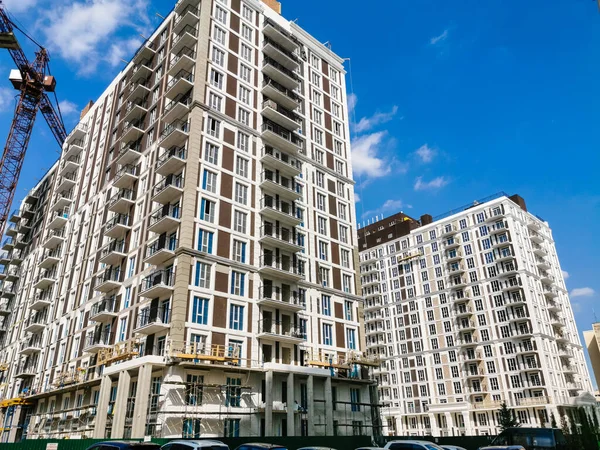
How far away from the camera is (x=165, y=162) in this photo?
147 feet

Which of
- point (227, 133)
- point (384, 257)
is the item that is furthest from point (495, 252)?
point (227, 133)

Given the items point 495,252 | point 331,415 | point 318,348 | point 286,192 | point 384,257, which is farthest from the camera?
point 384,257

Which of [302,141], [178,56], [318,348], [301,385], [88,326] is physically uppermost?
[178,56]

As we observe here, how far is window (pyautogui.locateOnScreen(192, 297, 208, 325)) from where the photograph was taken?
38562 mm

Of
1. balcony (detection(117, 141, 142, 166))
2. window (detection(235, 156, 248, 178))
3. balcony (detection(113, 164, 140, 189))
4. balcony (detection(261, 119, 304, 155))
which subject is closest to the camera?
window (detection(235, 156, 248, 178))

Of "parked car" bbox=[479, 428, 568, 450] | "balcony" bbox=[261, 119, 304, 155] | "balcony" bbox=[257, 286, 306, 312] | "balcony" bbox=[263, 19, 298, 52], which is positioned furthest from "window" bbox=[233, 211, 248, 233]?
"parked car" bbox=[479, 428, 568, 450]

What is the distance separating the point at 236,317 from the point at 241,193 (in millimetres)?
12829

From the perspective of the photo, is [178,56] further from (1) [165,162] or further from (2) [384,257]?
(2) [384,257]

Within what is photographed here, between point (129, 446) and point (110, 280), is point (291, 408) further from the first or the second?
point (129, 446)

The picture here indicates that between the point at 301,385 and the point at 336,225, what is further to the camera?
the point at 336,225

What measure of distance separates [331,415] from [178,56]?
41.8 m

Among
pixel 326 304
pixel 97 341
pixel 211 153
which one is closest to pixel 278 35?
pixel 211 153

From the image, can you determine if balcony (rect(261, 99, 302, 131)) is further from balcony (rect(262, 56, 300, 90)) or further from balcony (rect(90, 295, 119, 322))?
balcony (rect(90, 295, 119, 322))

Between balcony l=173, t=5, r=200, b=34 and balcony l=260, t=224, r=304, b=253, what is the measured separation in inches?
992
